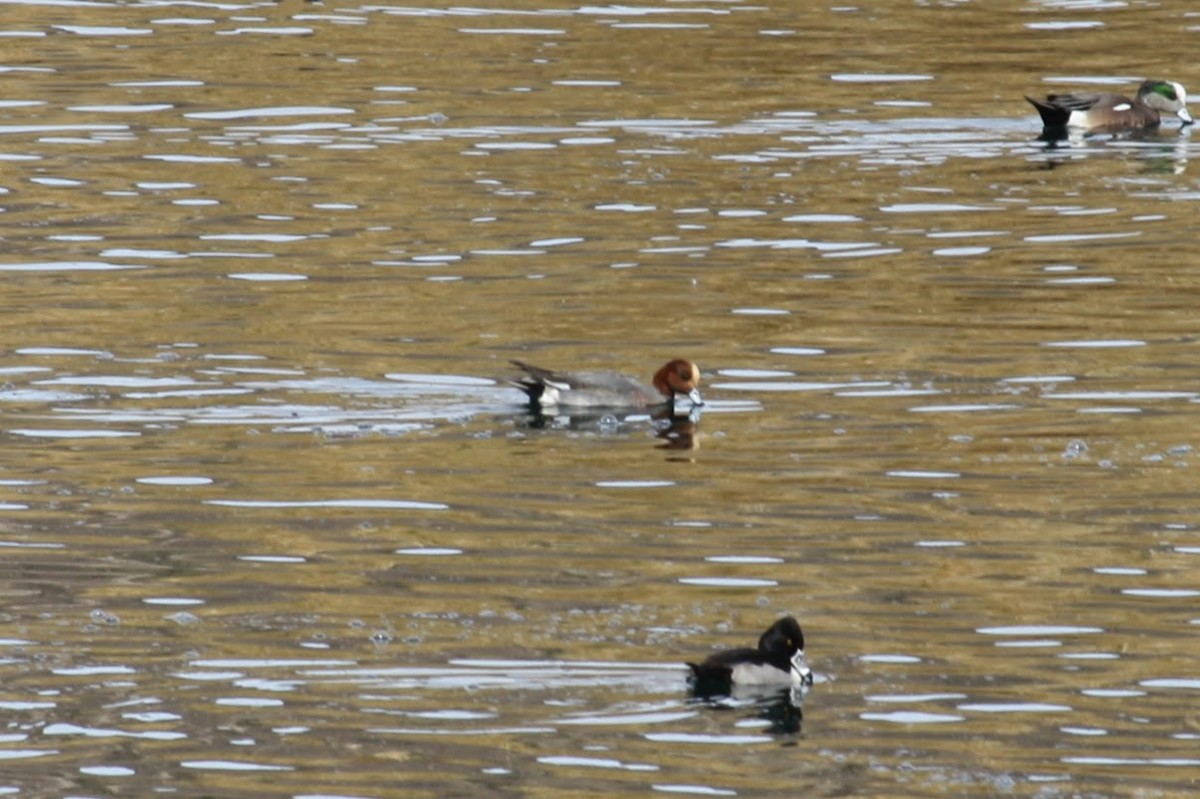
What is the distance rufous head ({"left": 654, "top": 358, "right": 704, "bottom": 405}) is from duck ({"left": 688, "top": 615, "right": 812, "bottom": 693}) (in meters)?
4.72

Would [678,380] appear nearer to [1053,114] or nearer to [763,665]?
[763,665]

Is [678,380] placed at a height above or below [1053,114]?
below

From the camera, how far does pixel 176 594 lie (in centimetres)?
1103

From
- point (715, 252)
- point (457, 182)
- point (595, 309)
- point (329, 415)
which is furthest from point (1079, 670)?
point (457, 182)

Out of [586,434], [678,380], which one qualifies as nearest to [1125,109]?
[678,380]

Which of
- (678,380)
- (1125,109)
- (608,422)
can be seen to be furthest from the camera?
(1125,109)

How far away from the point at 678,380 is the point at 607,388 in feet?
1.27

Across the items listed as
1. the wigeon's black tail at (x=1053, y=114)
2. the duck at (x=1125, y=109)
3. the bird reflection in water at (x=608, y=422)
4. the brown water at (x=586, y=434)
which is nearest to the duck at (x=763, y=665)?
the brown water at (x=586, y=434)

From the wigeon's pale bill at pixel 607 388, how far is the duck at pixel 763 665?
4704mm

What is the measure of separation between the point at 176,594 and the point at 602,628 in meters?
1.85

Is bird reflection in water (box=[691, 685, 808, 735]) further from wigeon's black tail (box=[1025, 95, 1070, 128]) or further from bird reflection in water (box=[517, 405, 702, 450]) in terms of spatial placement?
wigeon's black tail (box=[1025, 95, 1070, 128])

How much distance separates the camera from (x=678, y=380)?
1447 centimetres

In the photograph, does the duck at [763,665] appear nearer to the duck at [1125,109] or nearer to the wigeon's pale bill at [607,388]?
the wigeon's pale bill at [607,388]

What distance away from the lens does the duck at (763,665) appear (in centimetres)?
962
